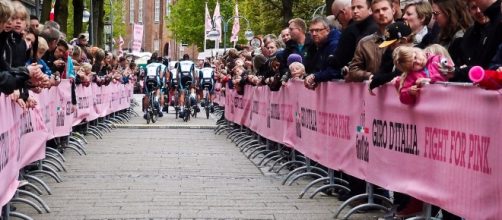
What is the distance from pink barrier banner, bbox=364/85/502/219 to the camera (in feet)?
21.1

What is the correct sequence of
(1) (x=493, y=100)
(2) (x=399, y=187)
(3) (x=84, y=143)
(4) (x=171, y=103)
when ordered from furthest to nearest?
1. (4) (x=171, y=103)
2. (3) (x=84, y=143)
3. (2) (x=399, y=187)
4. (1) (x=493, y=100)

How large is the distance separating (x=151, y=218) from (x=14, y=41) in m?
2.39

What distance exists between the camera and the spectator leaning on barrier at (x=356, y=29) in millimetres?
10969

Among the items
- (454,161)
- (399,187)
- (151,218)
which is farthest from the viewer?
(151,218)

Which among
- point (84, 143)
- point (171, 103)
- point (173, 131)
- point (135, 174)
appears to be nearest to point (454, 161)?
point (135, 174)

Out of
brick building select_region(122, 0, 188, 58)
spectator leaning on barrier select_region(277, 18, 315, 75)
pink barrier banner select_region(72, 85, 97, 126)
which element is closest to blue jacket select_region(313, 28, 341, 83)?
spectator leaning on barrier select_region(277, 18, 315, 75)

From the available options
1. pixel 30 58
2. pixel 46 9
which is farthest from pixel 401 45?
pixel 46 9

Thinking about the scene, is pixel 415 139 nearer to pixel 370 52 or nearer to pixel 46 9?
pixel 370 52

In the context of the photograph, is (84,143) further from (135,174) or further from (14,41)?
(14,41)

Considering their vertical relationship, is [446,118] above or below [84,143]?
above

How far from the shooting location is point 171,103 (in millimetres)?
34531

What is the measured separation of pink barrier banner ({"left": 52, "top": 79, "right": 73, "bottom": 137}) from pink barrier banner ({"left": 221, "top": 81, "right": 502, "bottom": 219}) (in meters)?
3.72

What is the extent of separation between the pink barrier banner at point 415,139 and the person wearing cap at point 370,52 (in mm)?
140

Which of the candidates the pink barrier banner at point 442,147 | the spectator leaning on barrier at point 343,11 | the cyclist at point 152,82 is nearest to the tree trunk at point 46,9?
the cyclist at point 152,82
